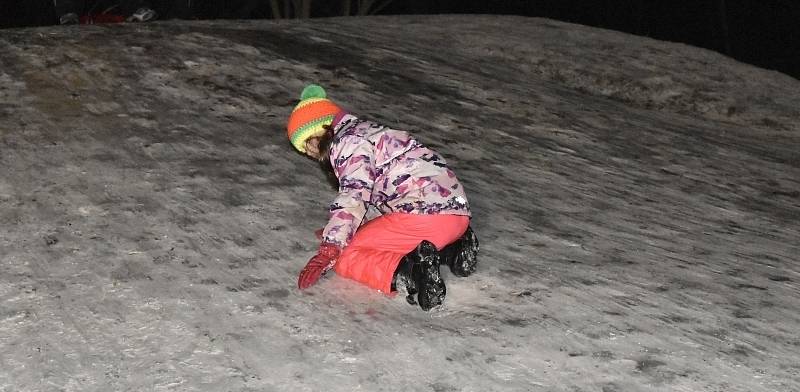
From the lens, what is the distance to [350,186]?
381 centimetres

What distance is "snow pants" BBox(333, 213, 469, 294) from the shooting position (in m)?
3.85

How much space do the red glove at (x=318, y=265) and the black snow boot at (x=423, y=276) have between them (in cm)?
26

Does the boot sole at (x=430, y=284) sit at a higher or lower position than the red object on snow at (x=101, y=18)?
lower

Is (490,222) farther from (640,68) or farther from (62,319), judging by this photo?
(640,68)

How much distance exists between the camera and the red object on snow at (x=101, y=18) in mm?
8609

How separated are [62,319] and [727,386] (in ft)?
7.46

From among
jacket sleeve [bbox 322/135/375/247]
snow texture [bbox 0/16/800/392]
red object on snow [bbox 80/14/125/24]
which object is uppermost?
red object on snow [bbox 80/14/125/24]

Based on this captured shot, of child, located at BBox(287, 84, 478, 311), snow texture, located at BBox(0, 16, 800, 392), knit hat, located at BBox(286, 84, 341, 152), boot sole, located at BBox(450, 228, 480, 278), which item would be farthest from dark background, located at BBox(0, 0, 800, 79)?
boot sole, located at BBox(450, 228, 480, 278)

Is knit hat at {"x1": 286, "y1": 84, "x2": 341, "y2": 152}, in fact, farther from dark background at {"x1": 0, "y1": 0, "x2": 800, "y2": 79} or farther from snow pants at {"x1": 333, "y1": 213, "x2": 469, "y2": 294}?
dark background at {"x1": 0, "y1": 0, "x2": 800, "y2": 79}

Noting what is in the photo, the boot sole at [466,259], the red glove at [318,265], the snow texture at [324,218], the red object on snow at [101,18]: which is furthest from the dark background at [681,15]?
the red glove at [318,265]

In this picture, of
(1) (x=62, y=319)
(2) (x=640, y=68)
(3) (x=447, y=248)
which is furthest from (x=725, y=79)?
(1) (x=62, y=319)

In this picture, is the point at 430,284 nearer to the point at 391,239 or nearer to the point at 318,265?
the point at 391,239

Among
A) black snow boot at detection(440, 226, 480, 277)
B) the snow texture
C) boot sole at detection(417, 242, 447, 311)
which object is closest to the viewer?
the snow texture

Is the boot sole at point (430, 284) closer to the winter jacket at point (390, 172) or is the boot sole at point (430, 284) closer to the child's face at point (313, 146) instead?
the winter jacket at point (390, 172)
